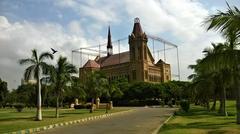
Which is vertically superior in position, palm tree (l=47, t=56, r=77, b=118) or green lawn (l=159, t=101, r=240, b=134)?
palm tree (l=47, t=56, r=77, b=118)

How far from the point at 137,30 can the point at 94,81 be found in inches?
3347

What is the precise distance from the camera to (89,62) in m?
148

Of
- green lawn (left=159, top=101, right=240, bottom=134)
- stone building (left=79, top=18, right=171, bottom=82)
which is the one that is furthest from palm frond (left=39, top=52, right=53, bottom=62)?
stone building (left=79, top=18, right=171, bottom=82)

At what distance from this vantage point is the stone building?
5167 inches

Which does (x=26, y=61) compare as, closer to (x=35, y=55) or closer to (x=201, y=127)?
(x=35, y=55)

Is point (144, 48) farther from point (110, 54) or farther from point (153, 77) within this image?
point (110, 54)

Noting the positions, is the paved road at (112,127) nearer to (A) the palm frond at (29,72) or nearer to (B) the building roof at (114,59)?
(A) the palm frond at (29,72)

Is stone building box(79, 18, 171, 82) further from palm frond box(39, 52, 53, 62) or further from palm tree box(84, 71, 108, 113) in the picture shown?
palm frond box(39, 52, 53, 62)

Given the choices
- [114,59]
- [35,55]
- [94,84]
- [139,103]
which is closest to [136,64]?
[114,59]

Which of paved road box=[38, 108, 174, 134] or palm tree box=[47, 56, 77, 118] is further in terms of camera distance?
palm tree box=[47, 56, 77, 118]

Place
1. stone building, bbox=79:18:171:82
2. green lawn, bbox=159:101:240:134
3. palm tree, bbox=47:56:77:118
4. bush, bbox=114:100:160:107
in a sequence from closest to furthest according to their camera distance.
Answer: green lawn, bbox=159:101:240:134 < palm tree, bbox=47:56:77:118 < bush, bbox=114:100:160:107 < stone building, bbox=79:18:171:82

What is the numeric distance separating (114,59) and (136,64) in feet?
71.5

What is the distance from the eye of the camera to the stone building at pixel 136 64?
131250mm

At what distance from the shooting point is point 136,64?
132 m
